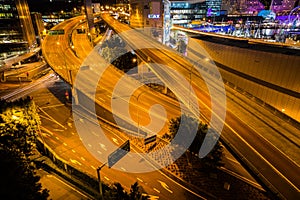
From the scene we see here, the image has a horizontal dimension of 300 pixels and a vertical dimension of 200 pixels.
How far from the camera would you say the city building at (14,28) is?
11231 centimetres

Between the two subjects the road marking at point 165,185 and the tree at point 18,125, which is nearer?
the tree at point 18,125

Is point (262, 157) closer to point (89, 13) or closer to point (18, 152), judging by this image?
point (18, 152)

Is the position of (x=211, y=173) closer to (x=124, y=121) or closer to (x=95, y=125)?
(x=124, y=121)

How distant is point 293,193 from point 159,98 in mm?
37021

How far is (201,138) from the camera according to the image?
98.7 ft

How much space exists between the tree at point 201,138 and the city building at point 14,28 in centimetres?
11597

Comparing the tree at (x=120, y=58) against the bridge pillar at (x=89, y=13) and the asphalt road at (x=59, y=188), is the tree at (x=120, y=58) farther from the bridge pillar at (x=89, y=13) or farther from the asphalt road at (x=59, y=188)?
the asphalt road at (x=59, y=188)

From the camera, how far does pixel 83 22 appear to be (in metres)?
137

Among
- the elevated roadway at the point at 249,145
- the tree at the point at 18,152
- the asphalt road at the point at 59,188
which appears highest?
the tree at the point at 18,152

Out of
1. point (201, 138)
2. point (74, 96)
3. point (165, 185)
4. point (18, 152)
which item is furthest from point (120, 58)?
point (18, 152)

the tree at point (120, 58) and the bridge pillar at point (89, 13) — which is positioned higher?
the bridge pillar at point (89, 13)

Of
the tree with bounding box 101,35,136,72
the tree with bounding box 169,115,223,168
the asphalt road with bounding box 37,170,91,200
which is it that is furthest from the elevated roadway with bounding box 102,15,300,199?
the tree with bounding box 101,35,136,72

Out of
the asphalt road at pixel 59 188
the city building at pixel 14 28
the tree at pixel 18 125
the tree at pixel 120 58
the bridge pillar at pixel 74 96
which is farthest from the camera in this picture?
the city building at pixel 14 28

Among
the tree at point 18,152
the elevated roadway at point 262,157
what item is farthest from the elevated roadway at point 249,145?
the tree at point 18,152
